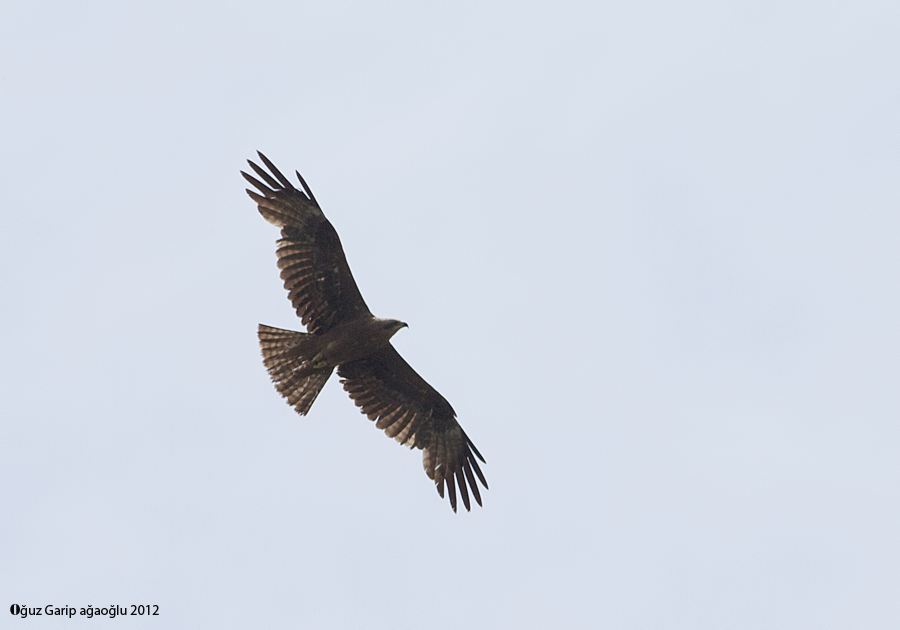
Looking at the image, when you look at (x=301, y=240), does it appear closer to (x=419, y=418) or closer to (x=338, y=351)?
(x=338, y=351)

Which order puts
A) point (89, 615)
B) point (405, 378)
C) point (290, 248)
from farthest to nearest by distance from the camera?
point (405, 378) < point (290, 248) < point (89, 615)

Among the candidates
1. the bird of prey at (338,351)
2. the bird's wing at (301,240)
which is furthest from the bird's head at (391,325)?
the bird's wing at (301,240)

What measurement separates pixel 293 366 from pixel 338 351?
690 mm

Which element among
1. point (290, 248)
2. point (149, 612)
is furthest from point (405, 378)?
point (149, 612)

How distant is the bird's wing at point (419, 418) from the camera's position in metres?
13.1

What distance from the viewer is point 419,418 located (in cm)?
1337

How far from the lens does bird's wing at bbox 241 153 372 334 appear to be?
39.9ft

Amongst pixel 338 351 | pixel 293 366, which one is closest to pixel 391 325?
pixel 338 351

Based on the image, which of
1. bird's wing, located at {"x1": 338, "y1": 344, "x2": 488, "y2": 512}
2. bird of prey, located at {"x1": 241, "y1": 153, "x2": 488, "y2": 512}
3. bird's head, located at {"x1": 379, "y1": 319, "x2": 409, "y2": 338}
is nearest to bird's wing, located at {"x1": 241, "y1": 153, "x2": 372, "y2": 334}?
bird of prey, located at {"x1": 241, "y1": 153, "x2": 488, "y2": 512}

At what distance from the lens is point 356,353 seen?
1252 centimetres

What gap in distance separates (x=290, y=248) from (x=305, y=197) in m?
0.68

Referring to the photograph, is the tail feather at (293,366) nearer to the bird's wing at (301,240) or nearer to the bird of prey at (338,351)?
the bird of prey at (338,351)

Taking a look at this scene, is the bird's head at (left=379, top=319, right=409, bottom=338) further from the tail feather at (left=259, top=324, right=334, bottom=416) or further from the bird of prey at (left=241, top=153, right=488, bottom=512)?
the tail feather at (left=259, top=324, right=334, bottom=416)

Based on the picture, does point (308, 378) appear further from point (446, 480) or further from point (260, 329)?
point (446, 480)
